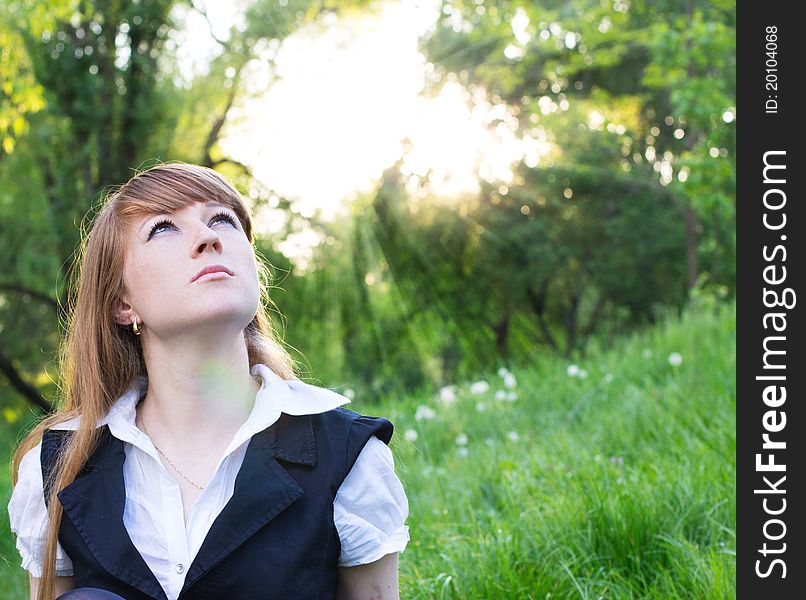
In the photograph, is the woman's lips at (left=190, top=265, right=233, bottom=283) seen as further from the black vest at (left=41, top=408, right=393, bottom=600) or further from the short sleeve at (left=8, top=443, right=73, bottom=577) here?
the short sleeve at (left=8, top=443, right=73, bottom=577)

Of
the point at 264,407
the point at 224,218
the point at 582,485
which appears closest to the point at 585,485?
the point at 582,485

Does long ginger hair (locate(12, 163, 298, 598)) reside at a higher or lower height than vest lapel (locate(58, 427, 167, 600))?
higher

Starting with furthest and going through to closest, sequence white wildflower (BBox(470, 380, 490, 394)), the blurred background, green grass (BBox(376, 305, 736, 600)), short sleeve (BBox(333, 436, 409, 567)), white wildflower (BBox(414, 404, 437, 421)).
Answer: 1. the blurred background
2. white wildflower (BBox(470, 380, 490, 394))
3. white wildflower (BBox(414, 404, 437, 421))
4. green grass (BBox(376, 305, 736, 600))
5. short sleeve (BBox(333, 436, 409, 567))

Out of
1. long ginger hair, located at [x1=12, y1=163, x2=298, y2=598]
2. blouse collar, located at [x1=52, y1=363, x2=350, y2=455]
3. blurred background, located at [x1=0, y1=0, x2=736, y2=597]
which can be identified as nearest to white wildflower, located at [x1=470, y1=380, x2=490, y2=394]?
blurred background, located at [x1=0, y1=0, x2=736, y2=597]

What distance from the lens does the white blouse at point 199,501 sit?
Result: 1.72 meters

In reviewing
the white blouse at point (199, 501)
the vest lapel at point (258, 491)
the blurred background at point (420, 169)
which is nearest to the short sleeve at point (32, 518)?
the white blouse at point (199, 501)

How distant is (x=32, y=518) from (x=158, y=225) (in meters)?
0.71

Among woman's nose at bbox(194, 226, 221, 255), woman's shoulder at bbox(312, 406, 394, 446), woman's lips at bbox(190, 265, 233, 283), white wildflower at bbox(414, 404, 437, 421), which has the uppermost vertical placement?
woman's nose at bbox(194, 226, 221, 255)

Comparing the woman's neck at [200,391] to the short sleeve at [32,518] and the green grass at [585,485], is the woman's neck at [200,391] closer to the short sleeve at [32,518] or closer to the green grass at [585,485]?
the short sleeve at [32,518]

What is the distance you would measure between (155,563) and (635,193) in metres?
19.3

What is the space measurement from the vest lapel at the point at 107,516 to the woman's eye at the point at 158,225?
47cm

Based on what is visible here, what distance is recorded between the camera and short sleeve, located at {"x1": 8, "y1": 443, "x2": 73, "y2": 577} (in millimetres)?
1829

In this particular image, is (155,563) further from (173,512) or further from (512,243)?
(512,243)

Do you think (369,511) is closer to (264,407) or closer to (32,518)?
(264,407)
